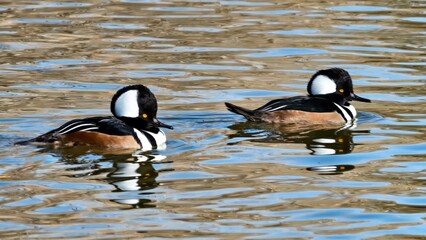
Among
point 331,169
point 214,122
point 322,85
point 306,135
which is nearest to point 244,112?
point 214,122

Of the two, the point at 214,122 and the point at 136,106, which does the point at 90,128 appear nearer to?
the point at 136,106

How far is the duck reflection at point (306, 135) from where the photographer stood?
12398 mm

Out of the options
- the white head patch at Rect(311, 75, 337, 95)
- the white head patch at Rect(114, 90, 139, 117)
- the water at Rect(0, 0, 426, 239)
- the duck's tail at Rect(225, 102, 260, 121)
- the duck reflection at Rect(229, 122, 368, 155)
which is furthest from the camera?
the white head patch at Rect(311, 75, 337, 95)

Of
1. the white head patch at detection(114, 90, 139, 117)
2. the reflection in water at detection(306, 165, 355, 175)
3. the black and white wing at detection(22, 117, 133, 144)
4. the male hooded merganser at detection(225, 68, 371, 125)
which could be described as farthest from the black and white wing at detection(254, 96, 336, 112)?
the reflection in water at detection(306, 165, 355, 175)

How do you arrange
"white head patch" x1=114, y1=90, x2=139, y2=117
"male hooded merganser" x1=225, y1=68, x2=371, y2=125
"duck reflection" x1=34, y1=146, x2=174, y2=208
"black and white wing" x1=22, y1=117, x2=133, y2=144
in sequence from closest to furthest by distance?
"duck reflection" x1=34, y1=146, x2=174, y2=208, "black and white wing" x1=22, y1=117, x2=133, y2=144, "white head patch" x1=114, y1=90, x2=139, y2=117, "male hooded merganser" x1=225, y1=68, x2=371, y2=125

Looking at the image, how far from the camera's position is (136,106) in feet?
40.3

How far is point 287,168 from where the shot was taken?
1126 cm

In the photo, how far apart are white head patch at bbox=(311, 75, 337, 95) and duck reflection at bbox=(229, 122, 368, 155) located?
0.69m

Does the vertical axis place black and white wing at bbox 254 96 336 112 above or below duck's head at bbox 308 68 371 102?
below

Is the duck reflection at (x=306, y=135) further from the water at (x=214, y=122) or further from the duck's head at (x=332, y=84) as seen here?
the duck's head at (x=332, y=84)

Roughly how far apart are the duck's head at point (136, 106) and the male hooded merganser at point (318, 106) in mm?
1059

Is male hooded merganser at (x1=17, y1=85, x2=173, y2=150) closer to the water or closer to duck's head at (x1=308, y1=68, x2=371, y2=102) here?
the water

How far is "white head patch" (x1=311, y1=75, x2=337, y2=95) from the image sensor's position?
14242mm

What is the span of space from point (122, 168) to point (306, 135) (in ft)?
8.56
